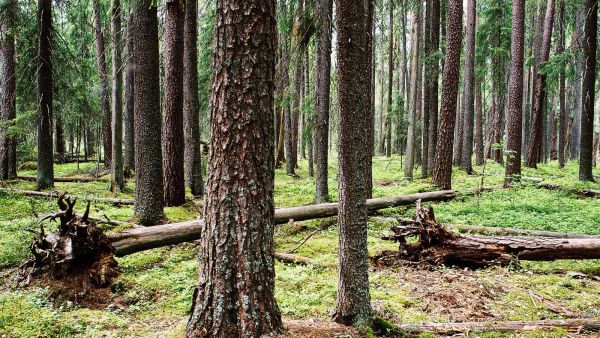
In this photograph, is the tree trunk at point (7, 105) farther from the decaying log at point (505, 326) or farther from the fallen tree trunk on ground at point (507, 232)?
the decaying log at point (505, 326)

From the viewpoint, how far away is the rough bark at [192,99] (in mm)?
10523

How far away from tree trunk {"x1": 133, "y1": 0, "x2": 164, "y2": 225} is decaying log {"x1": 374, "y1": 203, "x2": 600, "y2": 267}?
4538 mm

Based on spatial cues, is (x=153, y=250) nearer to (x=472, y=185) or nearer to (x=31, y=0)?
(x=31, y=0)

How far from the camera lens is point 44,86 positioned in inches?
434

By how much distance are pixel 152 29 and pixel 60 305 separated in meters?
5.44

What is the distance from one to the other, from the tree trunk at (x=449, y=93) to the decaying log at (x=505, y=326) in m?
7.82

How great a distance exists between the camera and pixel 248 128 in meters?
3.26

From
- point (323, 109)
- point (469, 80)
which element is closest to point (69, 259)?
point (323, 109)

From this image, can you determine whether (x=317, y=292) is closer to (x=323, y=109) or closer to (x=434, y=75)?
(x=323, y=109)

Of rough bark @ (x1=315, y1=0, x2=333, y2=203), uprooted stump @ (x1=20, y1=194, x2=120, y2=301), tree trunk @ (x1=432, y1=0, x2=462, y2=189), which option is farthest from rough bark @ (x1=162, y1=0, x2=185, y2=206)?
tree trunk @ (x1=432, y1=0, x2=462, y2=189)

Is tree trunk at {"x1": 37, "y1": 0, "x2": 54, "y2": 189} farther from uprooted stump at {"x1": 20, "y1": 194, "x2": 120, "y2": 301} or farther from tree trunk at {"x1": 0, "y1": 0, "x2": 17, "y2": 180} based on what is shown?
uprooted stump at {"x1": 20, "y1": 194, "x2": 120, "y2": 301}

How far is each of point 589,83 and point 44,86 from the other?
16.3 meters

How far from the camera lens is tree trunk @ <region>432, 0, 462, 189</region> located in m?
11.1

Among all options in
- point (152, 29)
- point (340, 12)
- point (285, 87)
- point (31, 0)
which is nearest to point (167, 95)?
point (152, 29)
